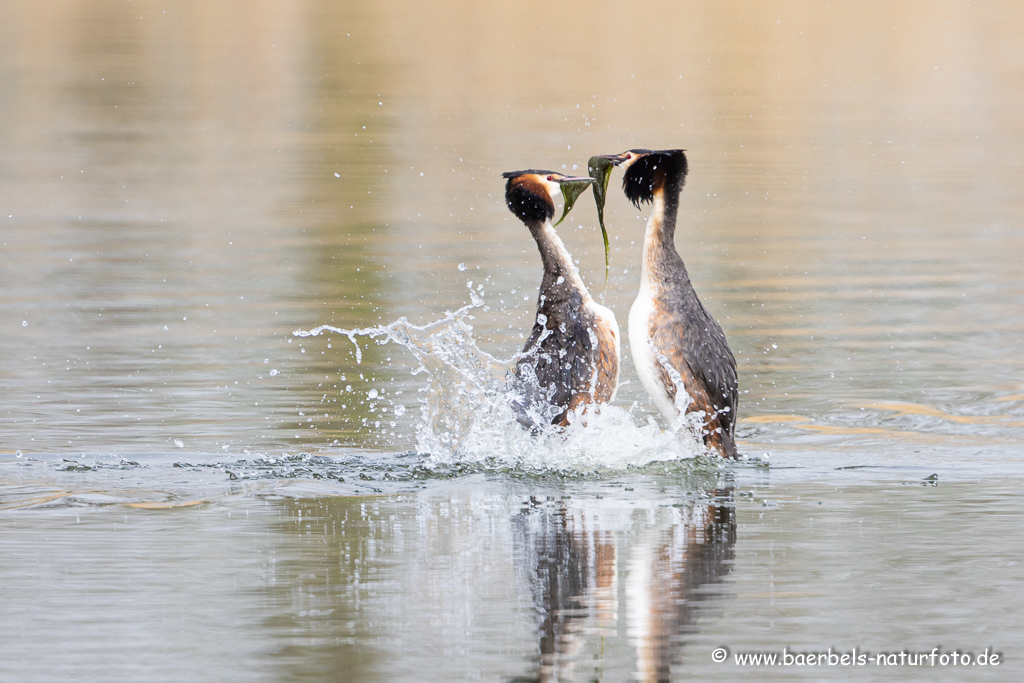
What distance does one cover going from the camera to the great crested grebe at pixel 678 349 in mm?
9242

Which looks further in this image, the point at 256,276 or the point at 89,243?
the point at 89,243

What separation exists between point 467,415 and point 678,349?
4.25 ft

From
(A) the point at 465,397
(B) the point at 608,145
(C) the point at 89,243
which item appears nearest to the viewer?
(A) the point at 465,397

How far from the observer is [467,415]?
980 centimetres

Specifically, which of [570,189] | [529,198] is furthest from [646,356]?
[529,198]

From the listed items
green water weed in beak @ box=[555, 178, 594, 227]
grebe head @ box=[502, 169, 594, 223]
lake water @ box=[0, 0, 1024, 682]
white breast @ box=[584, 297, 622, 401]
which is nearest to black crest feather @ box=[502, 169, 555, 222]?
grebe head @ box=[502, 169, 594, 223]

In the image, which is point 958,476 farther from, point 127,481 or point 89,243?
point 89,243

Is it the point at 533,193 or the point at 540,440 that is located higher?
the point at 533,193

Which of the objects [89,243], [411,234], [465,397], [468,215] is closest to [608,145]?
[468,215]

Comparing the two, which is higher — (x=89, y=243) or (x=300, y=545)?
(x=89, y=243)

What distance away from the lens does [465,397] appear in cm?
991

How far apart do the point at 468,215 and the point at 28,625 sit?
552 inches

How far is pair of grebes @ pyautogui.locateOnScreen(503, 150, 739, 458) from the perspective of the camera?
30.4 ft

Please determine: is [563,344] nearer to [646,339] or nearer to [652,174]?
[646,339]
